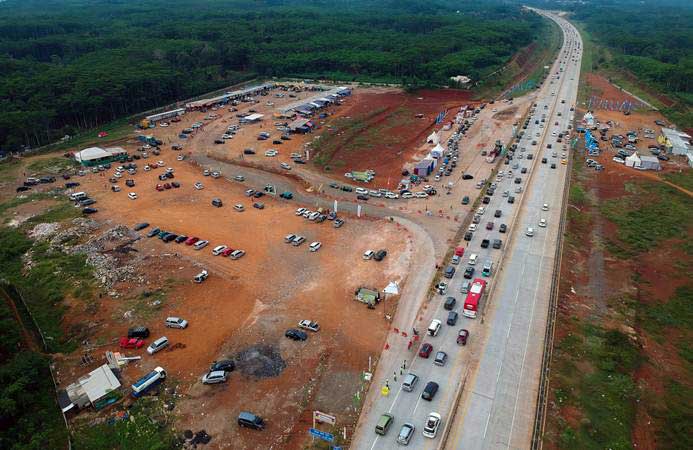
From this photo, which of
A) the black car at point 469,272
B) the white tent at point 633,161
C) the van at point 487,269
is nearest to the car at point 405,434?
the black car at point 469,272

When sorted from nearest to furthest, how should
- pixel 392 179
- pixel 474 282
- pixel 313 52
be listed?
1. pixel 474 282
2. pixel 392 179
3. pixel 313 52

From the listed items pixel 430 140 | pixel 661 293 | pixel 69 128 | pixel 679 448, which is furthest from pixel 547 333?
pixel 69 128

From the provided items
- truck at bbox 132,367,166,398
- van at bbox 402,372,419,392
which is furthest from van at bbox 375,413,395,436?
truck at bbox 132,367,166,398

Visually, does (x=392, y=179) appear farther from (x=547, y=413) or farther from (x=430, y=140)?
Result: (x=547, y=413)

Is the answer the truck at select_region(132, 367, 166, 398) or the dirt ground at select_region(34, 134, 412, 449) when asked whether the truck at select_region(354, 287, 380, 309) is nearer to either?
the dirt ground at select_region(34, 134, 412, 449)

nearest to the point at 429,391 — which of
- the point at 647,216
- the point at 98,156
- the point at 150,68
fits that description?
the point at 647,216

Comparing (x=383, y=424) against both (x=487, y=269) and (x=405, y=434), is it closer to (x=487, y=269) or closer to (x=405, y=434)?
(x=405, y=434)

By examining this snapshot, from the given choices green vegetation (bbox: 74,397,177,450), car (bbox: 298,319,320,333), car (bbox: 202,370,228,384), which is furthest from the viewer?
car (bbox: 298,319,320,333)
